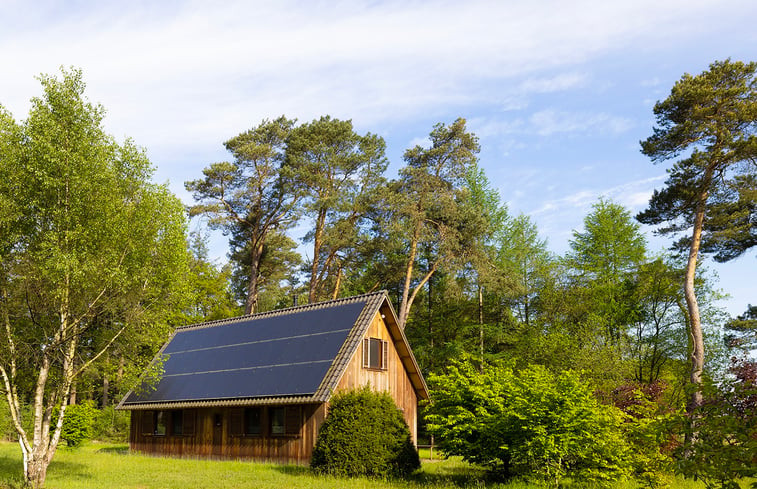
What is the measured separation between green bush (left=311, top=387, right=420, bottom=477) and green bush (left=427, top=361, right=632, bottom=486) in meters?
2.02

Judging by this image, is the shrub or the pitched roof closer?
the shrub

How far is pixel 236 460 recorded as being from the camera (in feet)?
80.6

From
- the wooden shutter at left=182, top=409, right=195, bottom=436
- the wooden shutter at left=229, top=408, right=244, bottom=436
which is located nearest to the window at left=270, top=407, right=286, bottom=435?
the wooden shutter at left=229, top=408, right=244, bottom=436

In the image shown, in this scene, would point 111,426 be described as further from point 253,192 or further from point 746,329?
point 746,329

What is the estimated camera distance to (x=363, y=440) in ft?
65.7

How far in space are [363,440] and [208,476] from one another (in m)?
5.11

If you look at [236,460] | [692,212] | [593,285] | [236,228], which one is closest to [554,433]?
[236,460]

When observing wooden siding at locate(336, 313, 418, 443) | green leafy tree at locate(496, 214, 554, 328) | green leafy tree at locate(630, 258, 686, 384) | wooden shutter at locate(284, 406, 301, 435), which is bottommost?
wooden shutter at locate(284, 406, 301, 435)

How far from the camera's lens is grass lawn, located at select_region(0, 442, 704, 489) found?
1800cm

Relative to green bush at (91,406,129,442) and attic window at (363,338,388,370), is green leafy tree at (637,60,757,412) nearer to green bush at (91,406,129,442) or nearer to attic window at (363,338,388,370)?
attic window at (363,338,388,370)

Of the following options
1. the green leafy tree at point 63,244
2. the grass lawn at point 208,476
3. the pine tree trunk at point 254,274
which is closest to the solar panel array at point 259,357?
the grass lawn at point 208,476

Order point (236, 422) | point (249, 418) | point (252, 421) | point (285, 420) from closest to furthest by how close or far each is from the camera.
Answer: point (285, 420) → point (252, 421) → point (249, 418) → point (236, 422)

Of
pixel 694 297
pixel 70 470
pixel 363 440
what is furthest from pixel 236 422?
pixel 694 297

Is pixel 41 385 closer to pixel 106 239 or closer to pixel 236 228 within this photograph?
pixel 106 239
